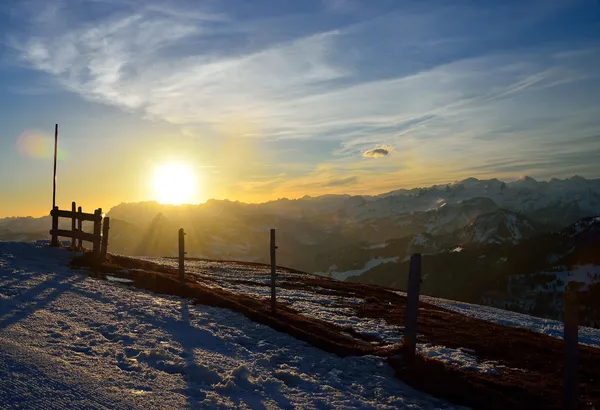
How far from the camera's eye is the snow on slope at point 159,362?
8.91 m

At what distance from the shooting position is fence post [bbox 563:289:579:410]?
1010cm

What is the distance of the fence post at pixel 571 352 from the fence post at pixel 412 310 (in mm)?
4058

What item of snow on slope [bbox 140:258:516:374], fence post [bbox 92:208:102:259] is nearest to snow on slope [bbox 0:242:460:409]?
snow on slope [bbox 140:258:516:374]

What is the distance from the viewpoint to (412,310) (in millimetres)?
13742

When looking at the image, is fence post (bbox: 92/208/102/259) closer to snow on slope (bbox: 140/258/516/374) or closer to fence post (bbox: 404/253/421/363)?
snow on slope (bbox: 140/258/516/374)

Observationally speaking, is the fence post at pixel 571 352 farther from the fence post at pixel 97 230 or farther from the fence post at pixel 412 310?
the fence post at pixel 97 230

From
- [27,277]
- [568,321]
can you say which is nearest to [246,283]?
[27,277]

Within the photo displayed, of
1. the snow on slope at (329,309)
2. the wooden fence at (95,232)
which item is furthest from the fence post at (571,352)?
the wooden fence at (95,232)

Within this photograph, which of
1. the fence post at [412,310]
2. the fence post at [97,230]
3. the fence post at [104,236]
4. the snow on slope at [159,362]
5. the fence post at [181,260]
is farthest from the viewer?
the fence post at [104,236]

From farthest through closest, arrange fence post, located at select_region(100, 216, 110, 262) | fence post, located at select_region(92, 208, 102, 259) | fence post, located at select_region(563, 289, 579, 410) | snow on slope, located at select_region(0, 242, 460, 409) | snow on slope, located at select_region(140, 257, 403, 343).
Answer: fence post, located at select_region(100, 216, 110, 262) → fence post, located at select_region(92, 208, 102, 259) → snow on slope, located at select_region(140, 257, 403, 343) → fence post, located at select_region(563, 289, 579, 410) → snow on slope, located at select_region(0, 242, 460, 409)

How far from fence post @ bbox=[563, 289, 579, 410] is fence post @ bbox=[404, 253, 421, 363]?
13.3 ft

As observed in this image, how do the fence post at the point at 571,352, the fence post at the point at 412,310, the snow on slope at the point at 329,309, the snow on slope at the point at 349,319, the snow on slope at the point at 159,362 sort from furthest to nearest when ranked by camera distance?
the snow on slope at the point at 329,309, the snow on slope at the point at 349,319, the fence post at the point at 412,310, the fence post at the point at 571,352, the snow on slope at the point at 159,362

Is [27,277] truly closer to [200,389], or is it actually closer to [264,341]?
[264,341]

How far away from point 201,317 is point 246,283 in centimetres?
1737
